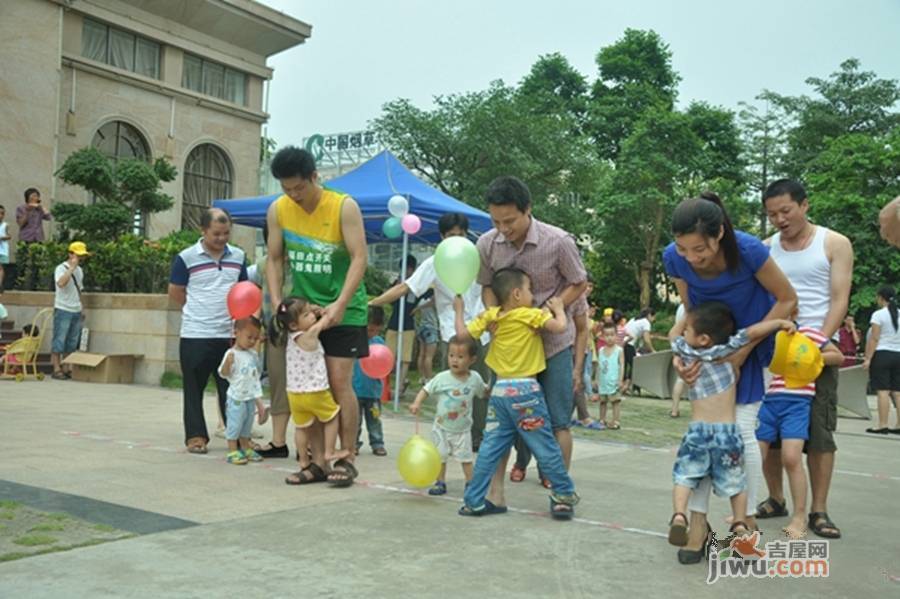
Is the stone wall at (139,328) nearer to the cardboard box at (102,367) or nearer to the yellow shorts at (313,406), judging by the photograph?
the cardboard box at (102,367)

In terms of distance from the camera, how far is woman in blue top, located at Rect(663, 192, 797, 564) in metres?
3.77

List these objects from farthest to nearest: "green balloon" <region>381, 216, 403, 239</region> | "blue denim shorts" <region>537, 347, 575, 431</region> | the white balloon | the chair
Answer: the chair
"green balloon" <region>381, 216, 403, 239</region>
the white balloon
"blue denim shorts" <region>537, 347, 575, 431</region>

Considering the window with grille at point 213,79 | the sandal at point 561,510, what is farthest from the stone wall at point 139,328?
the window with grille at point 213,79

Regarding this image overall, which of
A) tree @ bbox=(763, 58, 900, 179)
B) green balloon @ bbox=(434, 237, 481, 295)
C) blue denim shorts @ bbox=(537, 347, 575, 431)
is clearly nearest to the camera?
blue denim shorts @ bbox=(537, 347, 575, 431)

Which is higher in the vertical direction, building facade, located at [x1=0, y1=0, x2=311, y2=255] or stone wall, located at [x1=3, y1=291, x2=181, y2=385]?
building facade, located at [x1=0, y1=0, x2=311, y2=255]

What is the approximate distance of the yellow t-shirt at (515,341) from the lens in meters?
4.69

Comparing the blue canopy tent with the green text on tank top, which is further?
the blue canopy tent

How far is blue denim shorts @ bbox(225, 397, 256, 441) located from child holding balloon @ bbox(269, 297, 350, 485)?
3.13 feet

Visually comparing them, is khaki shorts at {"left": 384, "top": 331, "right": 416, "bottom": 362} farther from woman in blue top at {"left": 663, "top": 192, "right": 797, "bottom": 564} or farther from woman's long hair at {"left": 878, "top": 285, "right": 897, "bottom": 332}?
woman in blue top at {"left": 663, "top": 192, "right": 797, "bottom": 564}

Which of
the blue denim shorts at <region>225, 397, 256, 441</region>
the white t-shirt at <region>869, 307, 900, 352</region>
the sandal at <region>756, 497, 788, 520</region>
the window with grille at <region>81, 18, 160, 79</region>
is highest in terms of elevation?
the window with grille at <region>81, 18, 160, 79</region>

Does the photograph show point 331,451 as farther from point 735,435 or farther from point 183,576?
point 735,435

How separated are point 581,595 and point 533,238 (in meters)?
2.23

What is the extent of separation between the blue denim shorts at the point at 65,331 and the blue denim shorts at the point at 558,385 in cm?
985

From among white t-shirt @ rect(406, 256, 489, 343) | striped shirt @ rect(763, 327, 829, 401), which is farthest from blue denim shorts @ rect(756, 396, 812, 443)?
white t-shirt @ rect(406, 256, 489, 343)
